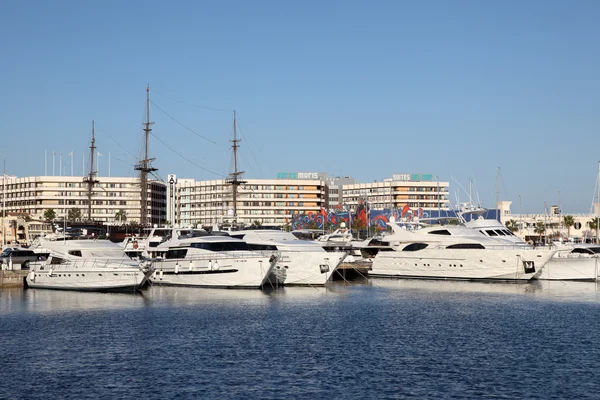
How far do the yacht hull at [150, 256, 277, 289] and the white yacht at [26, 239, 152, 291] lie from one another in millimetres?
2917

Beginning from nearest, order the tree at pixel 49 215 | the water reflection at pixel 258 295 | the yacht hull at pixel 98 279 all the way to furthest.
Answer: the water reflection at pixel 258 295 → the yacht hull at pixel 98 279 → the tree at pixel 49 215

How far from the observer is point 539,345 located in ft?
134

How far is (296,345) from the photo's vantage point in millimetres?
40562

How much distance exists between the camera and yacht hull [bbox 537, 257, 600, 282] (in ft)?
242

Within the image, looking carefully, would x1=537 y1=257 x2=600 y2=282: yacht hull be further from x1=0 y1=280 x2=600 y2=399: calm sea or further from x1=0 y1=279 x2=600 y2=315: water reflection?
x1=0 y1=280 x2=600 y2=399: calm sea

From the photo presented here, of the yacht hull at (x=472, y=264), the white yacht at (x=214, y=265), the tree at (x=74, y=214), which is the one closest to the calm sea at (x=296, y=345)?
the white yacht at (x=214, y=265)

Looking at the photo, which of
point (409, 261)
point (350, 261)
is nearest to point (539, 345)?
point (409, 261)

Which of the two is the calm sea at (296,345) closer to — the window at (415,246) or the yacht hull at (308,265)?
the yacht hull at (308,265)

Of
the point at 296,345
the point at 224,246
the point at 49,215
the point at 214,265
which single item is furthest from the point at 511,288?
the point at 49,215

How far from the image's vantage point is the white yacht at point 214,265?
208 feet

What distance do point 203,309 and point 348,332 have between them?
40.6 feet

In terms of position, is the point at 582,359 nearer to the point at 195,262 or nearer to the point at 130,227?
the point at 195,262

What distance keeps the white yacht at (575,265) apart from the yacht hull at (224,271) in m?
27.2

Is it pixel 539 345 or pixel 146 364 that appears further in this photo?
pixel 539 345
